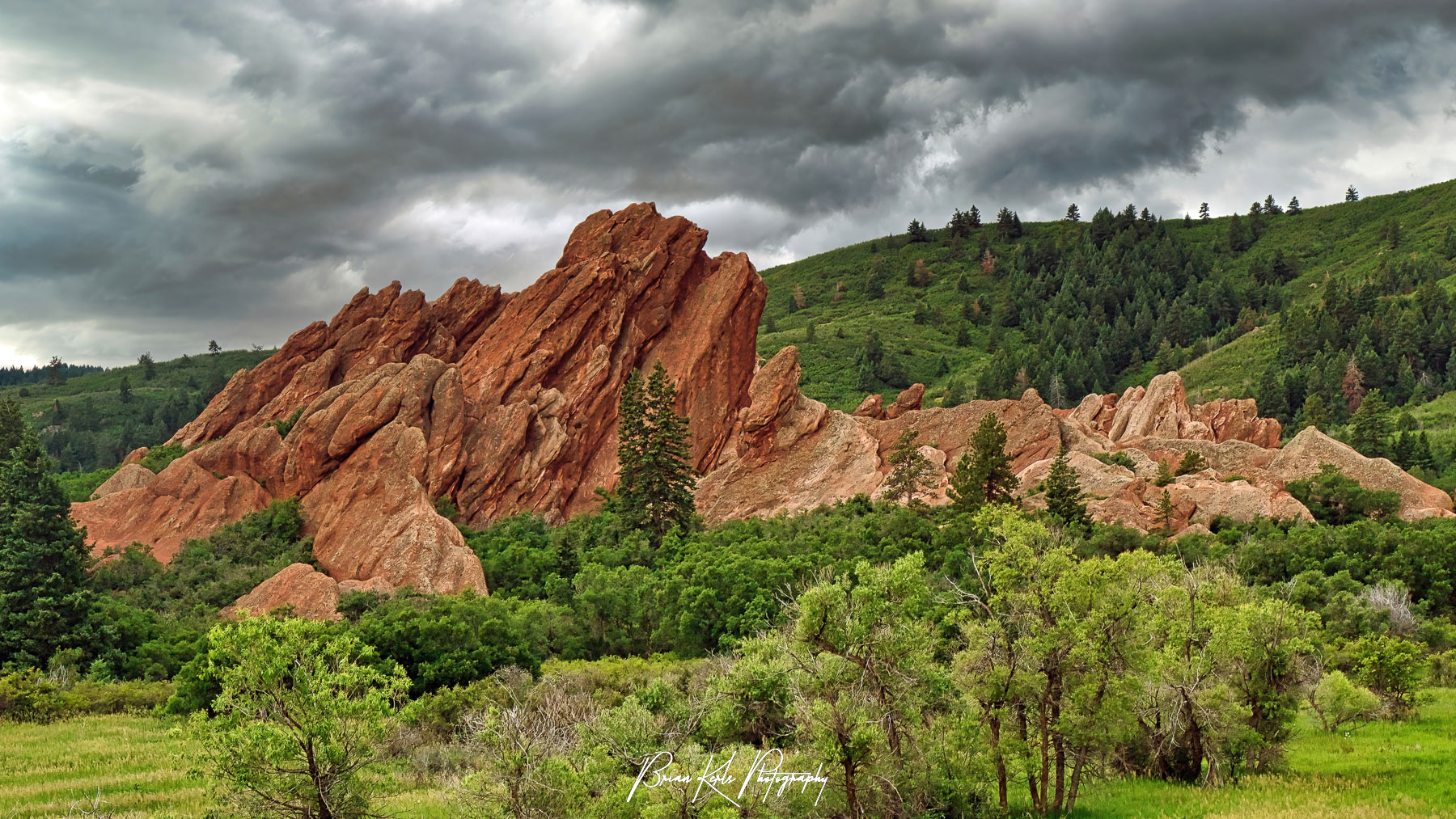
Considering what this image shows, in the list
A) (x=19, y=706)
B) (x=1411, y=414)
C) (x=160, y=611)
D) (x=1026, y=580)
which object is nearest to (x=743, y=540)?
(x=160, y=611)

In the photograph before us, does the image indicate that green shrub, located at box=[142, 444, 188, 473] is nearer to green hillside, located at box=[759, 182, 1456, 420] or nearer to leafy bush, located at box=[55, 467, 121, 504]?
leafy bush, located at box=[55, 467, 121, 504]

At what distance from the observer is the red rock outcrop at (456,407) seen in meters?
56.8

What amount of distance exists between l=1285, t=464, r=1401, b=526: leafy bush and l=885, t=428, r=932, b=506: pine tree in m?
25.6

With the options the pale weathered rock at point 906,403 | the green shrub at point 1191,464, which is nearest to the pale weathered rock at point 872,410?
the pale weathered rock at point 906,403

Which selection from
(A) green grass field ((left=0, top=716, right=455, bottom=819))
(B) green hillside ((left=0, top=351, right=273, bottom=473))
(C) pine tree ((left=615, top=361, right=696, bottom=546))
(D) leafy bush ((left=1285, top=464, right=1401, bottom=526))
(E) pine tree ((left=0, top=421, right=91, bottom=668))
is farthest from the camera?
(B) green hillside ((left=0, top=351, right=273, bottom=473))

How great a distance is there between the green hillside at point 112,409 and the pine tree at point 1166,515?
13381cm

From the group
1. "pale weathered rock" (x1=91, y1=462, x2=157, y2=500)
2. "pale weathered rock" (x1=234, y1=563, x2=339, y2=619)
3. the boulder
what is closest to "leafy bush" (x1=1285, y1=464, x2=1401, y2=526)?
the boulder

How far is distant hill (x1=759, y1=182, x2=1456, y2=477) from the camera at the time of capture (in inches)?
4441

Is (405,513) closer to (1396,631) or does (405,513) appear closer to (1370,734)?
(1370,734)

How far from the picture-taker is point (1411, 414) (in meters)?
95.2

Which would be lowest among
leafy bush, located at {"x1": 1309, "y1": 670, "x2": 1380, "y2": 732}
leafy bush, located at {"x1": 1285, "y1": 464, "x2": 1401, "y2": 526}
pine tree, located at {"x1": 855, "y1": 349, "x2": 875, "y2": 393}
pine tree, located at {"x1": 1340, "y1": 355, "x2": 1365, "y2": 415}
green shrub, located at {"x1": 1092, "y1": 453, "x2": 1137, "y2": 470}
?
leafy bush, located at {"x1": 1309, "y1": 670, "x2": 1380, "y2": 732}

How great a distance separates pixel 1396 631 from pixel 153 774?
51.6 m

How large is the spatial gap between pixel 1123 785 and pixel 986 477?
41.0 meters

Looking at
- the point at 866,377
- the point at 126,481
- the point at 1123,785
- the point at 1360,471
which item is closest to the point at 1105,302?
the point at 866,377
